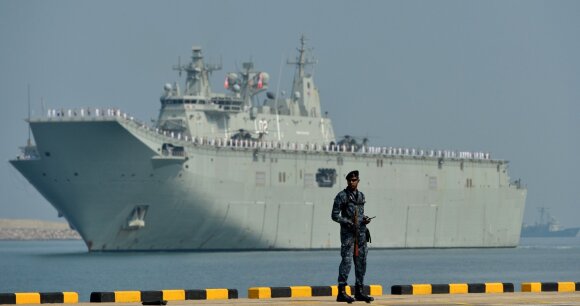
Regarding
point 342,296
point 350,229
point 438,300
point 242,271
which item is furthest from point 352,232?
point 242,271

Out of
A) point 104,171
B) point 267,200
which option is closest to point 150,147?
point 104,171

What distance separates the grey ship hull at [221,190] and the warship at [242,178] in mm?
75

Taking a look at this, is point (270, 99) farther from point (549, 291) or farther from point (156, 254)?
point (549, 291)

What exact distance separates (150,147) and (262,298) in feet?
Result: 150

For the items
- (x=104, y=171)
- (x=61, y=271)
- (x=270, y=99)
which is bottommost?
(x=61, y=271)

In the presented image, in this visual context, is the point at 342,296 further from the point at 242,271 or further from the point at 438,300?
the point at 242,271

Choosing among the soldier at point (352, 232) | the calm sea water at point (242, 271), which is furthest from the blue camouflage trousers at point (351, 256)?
the calm sea water at point (242, 271)

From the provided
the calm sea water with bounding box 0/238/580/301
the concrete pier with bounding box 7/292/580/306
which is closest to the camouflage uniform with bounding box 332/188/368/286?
the concrete pier with bounding box 7/292/580/306

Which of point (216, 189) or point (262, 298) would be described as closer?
point (262, 298)

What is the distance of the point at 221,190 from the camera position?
72.3 m

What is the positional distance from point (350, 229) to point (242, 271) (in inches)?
1402

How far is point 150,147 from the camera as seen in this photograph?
68.0 m

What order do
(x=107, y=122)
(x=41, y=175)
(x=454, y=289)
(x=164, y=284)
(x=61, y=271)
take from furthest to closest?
(x=41, y=175), (x=107, y=122), (x=61, y=271), (x=164, y=284), (x=454, y=289)

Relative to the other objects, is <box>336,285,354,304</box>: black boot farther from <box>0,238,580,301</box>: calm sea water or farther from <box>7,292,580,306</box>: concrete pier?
<box>0,238,580,301</box>: calm sea water
